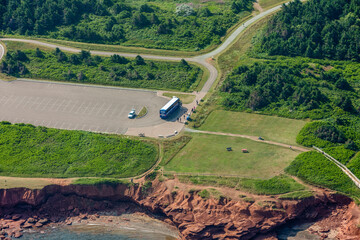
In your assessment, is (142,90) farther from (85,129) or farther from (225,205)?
(225,205)

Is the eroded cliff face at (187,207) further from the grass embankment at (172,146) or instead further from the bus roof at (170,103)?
the bus roof at (170,103)

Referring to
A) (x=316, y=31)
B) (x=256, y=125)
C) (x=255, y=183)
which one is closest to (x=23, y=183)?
(x=255, y=183)

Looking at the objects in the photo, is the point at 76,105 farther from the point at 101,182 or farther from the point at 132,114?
the point at 101,182

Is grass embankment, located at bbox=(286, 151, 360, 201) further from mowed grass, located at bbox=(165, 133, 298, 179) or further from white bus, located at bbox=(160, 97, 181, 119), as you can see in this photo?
white bus, located at bbox=(160, 97, 181, 119)

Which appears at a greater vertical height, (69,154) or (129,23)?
(129,23)

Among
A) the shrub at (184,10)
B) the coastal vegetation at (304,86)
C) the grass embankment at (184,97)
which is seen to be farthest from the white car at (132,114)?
the shrub at (184,10)

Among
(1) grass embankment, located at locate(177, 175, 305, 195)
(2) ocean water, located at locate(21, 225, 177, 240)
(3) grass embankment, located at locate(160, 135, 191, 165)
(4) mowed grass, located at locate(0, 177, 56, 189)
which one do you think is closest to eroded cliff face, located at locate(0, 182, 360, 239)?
(4) mowed grass, located at locate(0, 177, 56, 189)

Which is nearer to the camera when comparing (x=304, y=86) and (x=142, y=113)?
(x=304, y=86)
